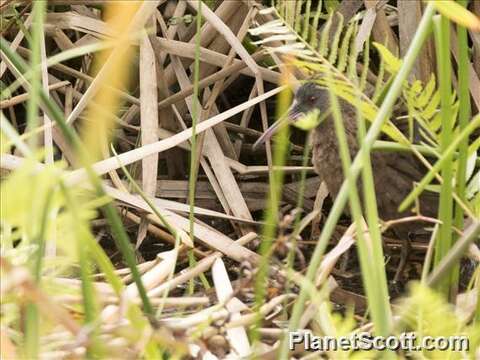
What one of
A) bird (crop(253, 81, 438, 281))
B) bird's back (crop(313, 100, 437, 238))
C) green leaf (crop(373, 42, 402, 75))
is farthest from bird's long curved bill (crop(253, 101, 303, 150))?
green leaf (crop(373, 42, 402, 75))

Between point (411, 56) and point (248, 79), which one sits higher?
point (411, 56)

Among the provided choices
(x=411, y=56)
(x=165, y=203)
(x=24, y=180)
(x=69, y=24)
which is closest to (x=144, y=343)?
(x=24, y=180)

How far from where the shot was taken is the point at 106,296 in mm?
1268

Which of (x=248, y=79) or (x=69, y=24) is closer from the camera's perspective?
(x=69, y=24)

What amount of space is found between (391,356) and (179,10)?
194cm

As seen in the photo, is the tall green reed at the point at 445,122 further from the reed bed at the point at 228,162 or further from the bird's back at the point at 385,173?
the bird's back at the point at 385,173

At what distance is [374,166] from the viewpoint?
265cm

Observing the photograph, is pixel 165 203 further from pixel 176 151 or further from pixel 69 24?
pixel 69 24

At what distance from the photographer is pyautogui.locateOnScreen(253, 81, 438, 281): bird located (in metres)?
2.57

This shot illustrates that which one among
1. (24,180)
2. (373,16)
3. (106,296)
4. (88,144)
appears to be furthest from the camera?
(373,16)

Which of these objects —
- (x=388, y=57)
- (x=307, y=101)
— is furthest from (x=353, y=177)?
(x=307, y=101)

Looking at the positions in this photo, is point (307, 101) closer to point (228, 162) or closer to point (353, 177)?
point (228, 162)

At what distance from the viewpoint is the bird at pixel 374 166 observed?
2.57m

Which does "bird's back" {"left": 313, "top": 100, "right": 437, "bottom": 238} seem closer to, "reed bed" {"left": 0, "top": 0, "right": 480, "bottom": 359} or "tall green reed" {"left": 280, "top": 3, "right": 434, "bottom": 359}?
"reed bed" {"left": 0, "top": 0, "right": 480, "bottom": 359}
